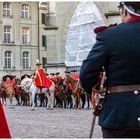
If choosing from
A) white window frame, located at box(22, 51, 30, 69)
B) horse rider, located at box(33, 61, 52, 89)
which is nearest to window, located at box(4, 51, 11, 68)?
white window frame, located at box(22, 51, 30, 69)

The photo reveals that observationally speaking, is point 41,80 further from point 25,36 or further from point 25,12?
point 25,36

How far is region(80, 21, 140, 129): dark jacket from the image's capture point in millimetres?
3818

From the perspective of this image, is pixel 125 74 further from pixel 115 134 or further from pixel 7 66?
pixel 7 66

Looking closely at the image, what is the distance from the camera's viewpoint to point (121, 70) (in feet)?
12.7

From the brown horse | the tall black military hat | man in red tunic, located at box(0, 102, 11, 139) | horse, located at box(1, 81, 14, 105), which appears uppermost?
the tall black military hat

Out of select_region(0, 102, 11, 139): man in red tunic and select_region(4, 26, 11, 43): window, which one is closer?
select_region(0, 102, 11, 139): man in red tunic

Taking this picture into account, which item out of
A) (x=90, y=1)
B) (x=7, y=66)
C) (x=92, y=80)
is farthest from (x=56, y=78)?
(x=7, y=66)

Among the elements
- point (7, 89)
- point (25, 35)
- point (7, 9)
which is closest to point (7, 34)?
point (25, 35)

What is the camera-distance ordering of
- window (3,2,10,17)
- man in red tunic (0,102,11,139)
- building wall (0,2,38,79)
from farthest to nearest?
building wall (0,2,38,79)
window (3,2,10,17)
man in red tunic (0,102,11,139)

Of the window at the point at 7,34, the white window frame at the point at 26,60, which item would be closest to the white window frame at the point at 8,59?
the window at the point at 7,34

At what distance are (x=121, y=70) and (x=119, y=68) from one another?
20 millimetres

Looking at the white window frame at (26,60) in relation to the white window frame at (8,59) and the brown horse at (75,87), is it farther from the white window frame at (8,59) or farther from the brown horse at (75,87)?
the brown horse at (75,87)

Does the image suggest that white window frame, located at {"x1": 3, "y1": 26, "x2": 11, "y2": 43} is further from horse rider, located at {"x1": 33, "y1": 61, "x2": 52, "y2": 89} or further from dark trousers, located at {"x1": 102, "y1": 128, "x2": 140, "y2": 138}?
dark trousers, located at {"x1": 102, "y1": 128, "x2": 140, "y2": 138}

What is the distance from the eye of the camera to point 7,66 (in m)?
61.4
